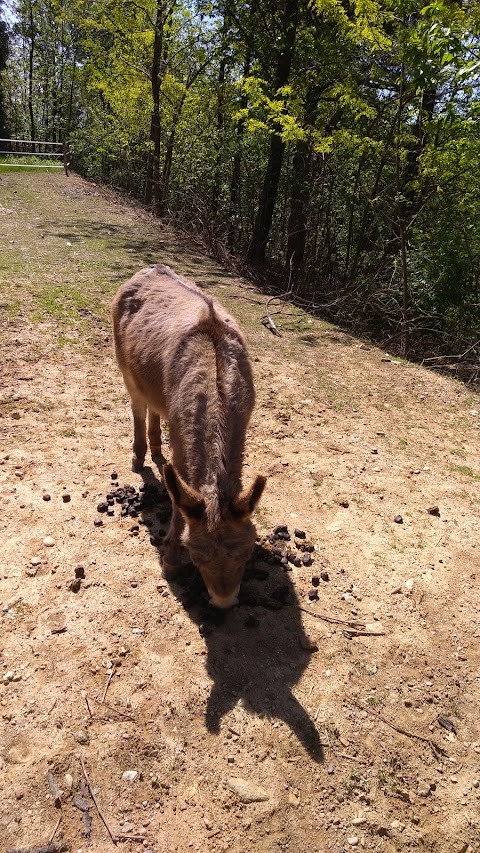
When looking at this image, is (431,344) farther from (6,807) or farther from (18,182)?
(18,182)

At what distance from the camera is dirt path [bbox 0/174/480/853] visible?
9.18ft

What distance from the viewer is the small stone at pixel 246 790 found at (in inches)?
112

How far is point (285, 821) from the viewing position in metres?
2.76

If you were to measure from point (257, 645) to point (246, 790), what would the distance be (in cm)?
96

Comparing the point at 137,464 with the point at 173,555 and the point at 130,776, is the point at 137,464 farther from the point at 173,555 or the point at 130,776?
the point at 130,776

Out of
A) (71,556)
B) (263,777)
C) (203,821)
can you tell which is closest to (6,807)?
(203,821)

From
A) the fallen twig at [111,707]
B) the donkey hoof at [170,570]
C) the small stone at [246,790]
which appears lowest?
the small stone at [246,790]

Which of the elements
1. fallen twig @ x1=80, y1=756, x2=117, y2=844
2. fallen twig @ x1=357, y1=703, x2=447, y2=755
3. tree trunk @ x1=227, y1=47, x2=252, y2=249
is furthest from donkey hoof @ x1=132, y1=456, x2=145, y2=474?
tree trunk @ x1=227, y1=47, x2=252, y2=249

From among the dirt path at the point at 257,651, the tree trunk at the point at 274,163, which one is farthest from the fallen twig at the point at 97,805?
the tree trunk at the point at 274,163

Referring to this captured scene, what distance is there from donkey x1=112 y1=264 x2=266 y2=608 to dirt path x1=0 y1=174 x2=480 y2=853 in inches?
23.9

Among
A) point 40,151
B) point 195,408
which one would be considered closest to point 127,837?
point 195,408

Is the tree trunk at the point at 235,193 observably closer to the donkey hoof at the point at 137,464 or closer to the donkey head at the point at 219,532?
the donkey hoof at the point at 137,464

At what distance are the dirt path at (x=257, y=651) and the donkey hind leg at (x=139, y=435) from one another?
8.0 inches

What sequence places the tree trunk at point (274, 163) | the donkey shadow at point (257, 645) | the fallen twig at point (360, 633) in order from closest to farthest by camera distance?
the donkey shadow at point (257, 645), the fallen twig at point (360, 633), the tree trunk at point (274, 163)
